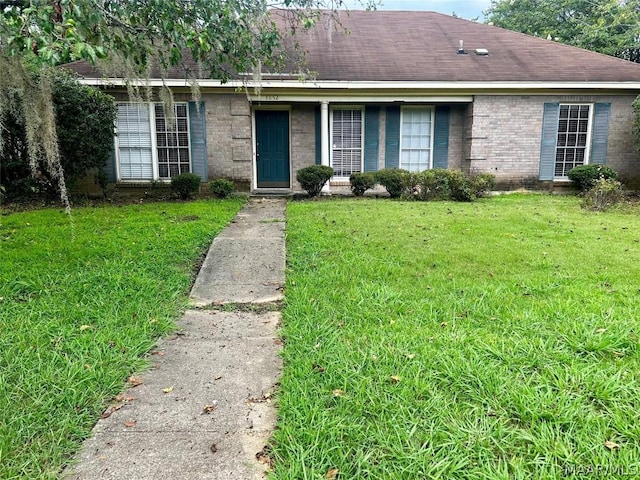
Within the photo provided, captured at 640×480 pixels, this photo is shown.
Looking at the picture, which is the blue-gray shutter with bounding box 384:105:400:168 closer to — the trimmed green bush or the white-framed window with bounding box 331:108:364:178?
the white-framed window with bounding box 331:108:364:178

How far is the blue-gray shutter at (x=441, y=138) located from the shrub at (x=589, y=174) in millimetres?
3171

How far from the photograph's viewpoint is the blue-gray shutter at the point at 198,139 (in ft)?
36.1

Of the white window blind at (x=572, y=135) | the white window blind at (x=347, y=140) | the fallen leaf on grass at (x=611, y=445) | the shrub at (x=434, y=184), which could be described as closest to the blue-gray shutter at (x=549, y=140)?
the white window blind at (x=572, y=135)

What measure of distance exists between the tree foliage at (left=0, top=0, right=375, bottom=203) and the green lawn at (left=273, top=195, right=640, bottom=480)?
8.40 ft

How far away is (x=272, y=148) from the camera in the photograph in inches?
481

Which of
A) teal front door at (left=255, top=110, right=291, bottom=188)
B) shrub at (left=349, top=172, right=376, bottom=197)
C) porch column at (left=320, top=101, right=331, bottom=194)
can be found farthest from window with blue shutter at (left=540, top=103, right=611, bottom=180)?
teal front door at (left=255, top=110, right=291, bottom=188)

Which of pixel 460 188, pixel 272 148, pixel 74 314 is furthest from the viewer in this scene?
pixel 272 148

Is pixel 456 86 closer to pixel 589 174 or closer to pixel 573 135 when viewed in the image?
pixel 573 135

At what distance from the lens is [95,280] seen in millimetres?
4520

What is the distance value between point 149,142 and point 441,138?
7.60 metres

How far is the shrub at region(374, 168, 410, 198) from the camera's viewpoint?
10.5 meters

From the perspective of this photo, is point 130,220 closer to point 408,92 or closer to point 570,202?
point 408,92

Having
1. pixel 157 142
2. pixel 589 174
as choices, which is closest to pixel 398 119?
pixel 589 174

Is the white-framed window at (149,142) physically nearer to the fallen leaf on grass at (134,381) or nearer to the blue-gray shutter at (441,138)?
the blue-gray shutter at (441,138)
